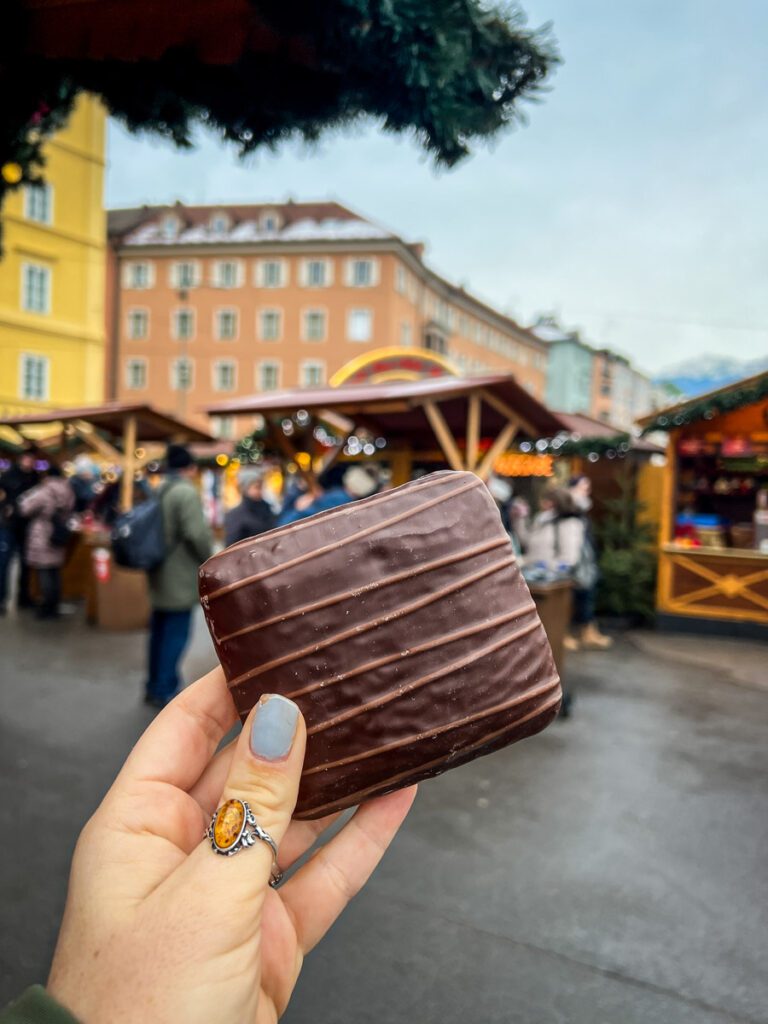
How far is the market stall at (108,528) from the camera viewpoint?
315 inches

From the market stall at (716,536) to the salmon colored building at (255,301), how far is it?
102 feet

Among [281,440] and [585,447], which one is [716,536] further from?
[281,440]

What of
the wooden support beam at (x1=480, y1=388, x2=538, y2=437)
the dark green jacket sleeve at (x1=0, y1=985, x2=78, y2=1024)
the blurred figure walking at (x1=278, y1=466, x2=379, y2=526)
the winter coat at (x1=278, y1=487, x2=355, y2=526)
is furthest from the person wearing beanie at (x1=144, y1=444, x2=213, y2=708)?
the dark green jacket sleeve at (x1=0, y1=985, x2=78, y2=1024)

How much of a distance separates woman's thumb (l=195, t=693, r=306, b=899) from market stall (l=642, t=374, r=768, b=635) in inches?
335

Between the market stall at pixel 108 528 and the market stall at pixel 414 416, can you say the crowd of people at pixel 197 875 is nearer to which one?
the market stall at pixel 414 416

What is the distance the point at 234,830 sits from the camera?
96 cm

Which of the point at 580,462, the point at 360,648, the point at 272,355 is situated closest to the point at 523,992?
the point at 360,648

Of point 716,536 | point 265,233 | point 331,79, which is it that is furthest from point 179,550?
point 265,233

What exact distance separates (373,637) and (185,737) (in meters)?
0.39

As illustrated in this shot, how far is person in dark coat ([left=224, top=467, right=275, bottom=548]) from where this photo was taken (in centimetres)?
750

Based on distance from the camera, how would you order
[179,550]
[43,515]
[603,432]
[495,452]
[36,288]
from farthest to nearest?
1. [36,288]
2. [603,432]
3. [43,515]
4. [495,452]
5. [179,550]

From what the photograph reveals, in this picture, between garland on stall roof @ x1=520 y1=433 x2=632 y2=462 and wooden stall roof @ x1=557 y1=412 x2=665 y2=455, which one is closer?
garland on stall roof @ x1=520 y1=433 x2=632 y2=462

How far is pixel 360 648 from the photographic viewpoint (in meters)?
1.04

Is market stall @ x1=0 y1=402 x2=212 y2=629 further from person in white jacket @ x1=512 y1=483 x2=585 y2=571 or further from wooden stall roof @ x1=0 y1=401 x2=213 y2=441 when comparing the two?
person in white jacket @ x1=512 y1=483 x2=585 y2=571
